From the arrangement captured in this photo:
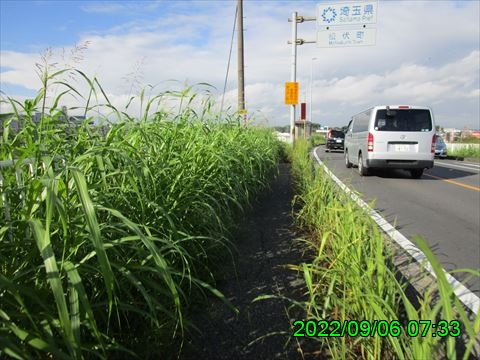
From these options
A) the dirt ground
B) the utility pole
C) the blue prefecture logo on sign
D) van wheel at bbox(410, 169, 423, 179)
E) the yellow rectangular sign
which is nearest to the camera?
the dirt ground

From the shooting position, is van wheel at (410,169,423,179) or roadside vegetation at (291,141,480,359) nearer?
roadside vegetation at (291,141,480,359)

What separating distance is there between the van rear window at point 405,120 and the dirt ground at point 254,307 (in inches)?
305

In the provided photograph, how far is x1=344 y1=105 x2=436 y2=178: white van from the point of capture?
418 inches

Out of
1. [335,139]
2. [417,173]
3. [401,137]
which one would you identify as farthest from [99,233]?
[335,139]

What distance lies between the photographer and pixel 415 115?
10633mm

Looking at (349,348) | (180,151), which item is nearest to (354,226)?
(349,348)

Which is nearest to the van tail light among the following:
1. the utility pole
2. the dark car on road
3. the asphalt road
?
the asphalt road

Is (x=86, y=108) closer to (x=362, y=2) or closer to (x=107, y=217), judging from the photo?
(x=107, y=217)

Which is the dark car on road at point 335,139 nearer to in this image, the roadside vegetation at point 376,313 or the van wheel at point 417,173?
the van wheel at point 417,173

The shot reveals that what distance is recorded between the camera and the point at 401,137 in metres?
10.7

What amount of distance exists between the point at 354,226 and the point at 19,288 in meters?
2.06

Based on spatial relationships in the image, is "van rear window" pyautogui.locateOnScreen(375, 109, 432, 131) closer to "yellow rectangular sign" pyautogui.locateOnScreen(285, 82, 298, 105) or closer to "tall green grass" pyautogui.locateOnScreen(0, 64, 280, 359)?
"yellow rectangular sign" pyautogui.locateOnScreen(285, 82, 298, 105)
